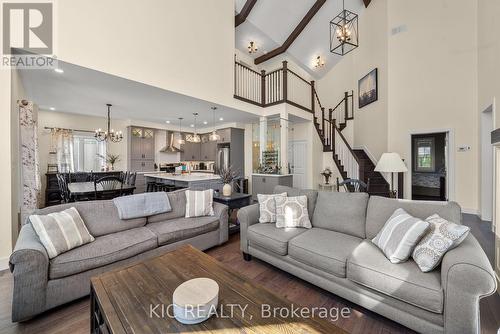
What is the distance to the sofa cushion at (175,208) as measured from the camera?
2.81 metres

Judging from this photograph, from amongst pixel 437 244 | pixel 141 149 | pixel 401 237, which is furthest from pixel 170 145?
pixel 437 244

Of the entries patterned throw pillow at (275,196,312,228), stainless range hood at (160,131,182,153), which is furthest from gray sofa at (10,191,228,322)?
stainless range hood at (160,131,182,153)

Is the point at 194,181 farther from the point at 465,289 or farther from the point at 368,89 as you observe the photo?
the point at 368,89

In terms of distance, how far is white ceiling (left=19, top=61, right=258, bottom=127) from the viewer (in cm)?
341

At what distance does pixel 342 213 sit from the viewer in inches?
95.2

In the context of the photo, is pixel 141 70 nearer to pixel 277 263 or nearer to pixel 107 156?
pixel 277 263

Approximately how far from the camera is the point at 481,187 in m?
4.16

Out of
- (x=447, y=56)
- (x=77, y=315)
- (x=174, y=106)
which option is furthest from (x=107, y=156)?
(x=447, y=56)

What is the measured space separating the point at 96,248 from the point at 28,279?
47 centimetres

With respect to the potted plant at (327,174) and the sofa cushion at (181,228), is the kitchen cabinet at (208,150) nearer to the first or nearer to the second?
the potted plant at (327,174)

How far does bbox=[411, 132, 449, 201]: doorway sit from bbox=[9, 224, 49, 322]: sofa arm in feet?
27.2

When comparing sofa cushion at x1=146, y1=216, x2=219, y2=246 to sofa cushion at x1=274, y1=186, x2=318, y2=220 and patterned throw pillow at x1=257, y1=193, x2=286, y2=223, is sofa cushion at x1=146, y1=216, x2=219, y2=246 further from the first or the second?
sofa cushion at x1=274, y1=186, x2=318, y2=220

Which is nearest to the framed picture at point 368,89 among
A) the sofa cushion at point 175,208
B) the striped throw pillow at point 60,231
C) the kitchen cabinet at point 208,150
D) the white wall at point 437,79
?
→ the white wall at point 437,79

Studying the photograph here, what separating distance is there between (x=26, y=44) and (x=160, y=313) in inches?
145
